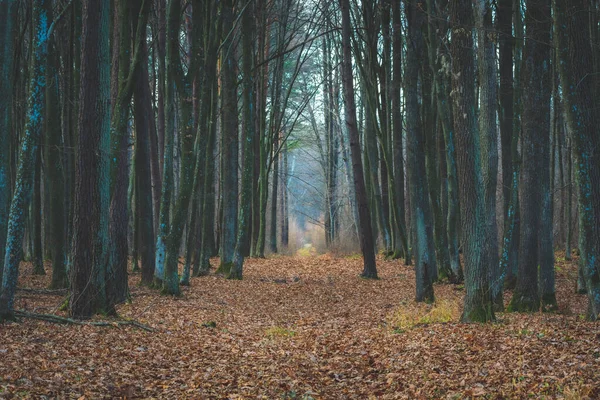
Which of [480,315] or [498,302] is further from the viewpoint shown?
[498,302]

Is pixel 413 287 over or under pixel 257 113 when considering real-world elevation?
under

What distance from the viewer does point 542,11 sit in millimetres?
12031

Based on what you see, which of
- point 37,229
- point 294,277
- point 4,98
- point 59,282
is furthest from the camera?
point 294,277

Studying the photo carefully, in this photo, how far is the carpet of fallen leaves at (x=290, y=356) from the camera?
638 centimetres

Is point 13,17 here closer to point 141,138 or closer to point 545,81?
point 141,138

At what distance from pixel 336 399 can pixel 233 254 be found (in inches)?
493

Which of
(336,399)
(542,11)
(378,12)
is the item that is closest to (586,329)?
(336,399)

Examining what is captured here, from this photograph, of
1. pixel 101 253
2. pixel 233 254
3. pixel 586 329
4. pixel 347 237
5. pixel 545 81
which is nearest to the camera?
pixel 586 329

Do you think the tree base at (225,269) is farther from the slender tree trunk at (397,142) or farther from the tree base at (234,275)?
the slender tree trunk at (397,142)

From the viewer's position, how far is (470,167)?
9680mm

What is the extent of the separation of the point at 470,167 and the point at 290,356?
13.4 feet

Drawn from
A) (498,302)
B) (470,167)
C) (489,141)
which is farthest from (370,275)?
(470,167)

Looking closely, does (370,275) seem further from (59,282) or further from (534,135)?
(59,282)

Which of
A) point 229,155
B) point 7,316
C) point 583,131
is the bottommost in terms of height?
point 7,316
